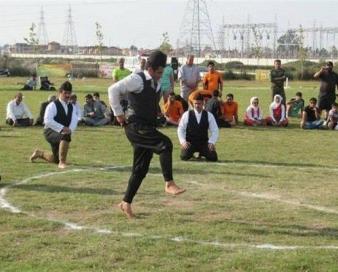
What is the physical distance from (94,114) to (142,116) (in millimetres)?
11964

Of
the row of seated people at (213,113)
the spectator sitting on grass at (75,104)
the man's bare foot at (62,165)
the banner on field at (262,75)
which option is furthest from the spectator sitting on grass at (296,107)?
the banner on field at (262,75)

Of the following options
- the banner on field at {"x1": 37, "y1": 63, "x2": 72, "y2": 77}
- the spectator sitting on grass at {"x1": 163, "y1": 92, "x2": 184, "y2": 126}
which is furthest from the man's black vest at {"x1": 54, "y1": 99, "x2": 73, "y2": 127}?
the banner on field at {"x1": 37, "y1": 63, "x2": 72, "y2": 77}

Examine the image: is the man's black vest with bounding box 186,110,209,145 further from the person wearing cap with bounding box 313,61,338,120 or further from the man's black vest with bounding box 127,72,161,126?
the person wearing cap with bounding box 313,61,338,120

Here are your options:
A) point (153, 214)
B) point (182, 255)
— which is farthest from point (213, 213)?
point (182, 255)

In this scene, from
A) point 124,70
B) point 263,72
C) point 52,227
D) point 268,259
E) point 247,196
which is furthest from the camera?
point 263,72

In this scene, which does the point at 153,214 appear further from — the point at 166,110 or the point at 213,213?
the point at 166,110

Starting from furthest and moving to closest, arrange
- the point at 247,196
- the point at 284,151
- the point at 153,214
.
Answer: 1. the point at 284,151
2. the point at 247,196
3. the point at 153,214

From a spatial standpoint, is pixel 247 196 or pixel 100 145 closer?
pixel 247 196

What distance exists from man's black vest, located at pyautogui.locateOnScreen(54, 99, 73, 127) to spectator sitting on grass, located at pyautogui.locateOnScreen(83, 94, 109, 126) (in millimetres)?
7397

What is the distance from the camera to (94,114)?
63.6 feet

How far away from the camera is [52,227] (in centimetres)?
714

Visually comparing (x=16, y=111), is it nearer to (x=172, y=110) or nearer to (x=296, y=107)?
(x=172, y=110)

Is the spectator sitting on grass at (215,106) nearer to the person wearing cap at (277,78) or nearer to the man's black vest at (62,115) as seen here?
the person wearing cap at (277,78)

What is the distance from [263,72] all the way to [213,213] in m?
53.5
